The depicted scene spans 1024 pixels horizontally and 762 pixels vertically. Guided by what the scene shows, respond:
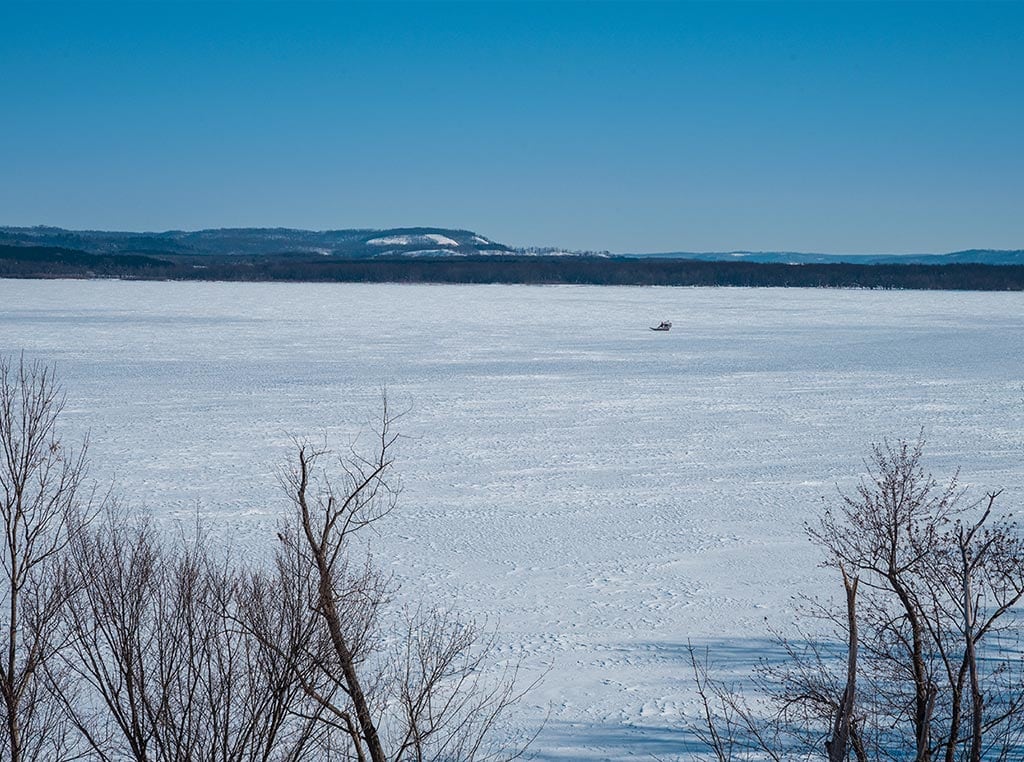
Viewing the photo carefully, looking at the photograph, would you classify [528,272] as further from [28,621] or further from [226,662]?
[28,621]

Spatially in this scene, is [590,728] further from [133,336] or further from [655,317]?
[655,317]

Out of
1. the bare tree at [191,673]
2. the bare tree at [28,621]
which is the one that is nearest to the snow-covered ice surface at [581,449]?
the bare tree at [191,673]

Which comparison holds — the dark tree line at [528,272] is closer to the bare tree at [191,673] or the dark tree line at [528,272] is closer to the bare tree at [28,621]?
the bare tree at [28,621]

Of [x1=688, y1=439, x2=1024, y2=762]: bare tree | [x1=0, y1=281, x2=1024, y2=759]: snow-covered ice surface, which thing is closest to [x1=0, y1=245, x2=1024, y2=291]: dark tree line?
[x1=0, y1=281, x2=1024, y2=759]: snow-covered ice surface

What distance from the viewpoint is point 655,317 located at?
54.9 meters

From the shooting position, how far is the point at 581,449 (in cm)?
1852

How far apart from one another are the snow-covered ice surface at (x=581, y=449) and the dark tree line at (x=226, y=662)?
2.58 ft

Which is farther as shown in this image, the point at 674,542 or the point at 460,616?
the point at 674,542

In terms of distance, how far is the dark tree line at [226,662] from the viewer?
5.43 meters

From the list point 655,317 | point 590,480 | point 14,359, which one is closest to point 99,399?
point 14,359

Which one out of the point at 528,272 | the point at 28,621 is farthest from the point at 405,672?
the point at 528,272

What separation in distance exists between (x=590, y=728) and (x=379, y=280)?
11006cm

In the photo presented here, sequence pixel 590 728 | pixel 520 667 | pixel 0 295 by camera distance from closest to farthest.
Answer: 1. pixel 590 728
2. pixel 520 667
3. pixel 0 295

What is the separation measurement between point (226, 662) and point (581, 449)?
1111cm
